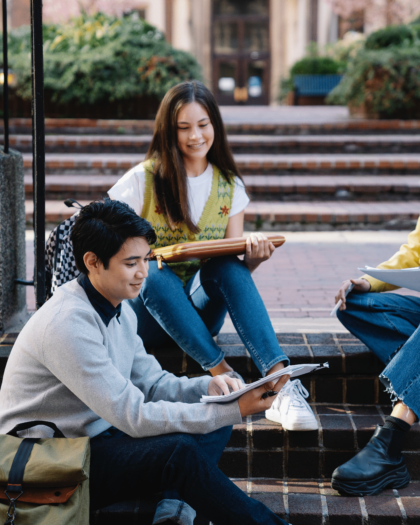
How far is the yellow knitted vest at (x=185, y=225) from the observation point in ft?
8.89

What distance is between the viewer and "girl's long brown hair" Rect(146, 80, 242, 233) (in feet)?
8.85

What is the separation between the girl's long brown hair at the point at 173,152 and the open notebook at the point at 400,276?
0.77 meters

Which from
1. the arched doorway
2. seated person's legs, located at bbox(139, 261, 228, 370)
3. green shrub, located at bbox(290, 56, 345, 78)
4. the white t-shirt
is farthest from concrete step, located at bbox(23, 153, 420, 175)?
the arched doorway

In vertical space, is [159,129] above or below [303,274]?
above

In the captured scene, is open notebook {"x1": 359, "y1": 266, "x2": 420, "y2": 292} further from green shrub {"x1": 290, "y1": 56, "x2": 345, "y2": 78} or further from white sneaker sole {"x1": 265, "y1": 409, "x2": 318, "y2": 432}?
green shrub {"x1": 290, "y1": 56, "x2": 345, "y2": 78}

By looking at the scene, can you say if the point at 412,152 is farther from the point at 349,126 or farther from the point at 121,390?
the point at 121,390

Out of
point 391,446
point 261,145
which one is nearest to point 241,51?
point 261,145

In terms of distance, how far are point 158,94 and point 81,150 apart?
1725 mm

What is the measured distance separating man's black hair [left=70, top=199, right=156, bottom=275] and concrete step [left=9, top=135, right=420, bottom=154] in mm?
6425

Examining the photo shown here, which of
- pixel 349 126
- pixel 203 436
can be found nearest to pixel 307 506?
pixel 203 436

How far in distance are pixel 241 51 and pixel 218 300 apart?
1778 centimetres

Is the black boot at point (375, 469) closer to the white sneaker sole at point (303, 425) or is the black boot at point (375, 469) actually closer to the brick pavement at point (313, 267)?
the white sneaker sole at point (303, 425)

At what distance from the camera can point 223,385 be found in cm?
198

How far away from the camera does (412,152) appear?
27.1 feet
